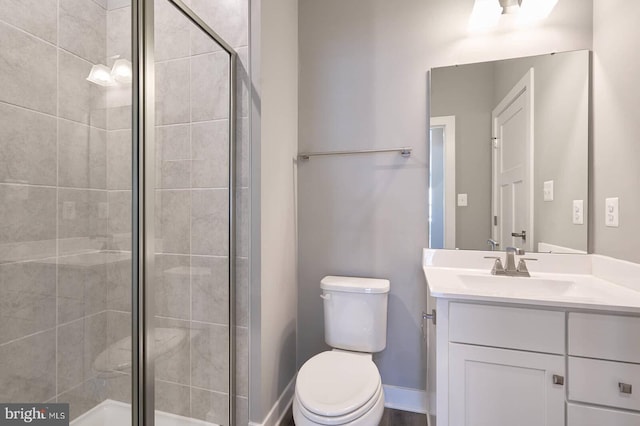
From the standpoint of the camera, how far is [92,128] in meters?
1.15

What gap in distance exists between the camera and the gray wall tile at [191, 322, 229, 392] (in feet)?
4.60

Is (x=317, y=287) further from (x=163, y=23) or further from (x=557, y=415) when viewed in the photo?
(x=163, y=23)

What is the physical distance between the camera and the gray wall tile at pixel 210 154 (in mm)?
1403

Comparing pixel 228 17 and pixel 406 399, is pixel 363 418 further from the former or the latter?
pixel 228 17

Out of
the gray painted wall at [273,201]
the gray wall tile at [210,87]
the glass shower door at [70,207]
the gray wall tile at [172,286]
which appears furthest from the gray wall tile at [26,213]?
the gray painted wall at [273,201]

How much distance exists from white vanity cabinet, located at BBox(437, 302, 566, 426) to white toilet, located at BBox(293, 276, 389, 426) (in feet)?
1.00

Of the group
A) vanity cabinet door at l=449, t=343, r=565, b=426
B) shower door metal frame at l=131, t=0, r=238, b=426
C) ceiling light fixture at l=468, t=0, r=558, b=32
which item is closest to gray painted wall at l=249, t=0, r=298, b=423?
shower door metal frame at l=131, t=0, r=238, b=426

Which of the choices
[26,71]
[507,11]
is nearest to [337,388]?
[26,71]

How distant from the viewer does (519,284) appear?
1.38m

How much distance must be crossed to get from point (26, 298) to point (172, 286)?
454 mm

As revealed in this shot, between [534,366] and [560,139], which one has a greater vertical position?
[560,139]

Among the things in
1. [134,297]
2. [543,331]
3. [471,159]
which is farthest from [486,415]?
[134,297]

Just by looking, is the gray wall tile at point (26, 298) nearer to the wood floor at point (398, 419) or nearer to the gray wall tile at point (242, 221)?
the gray wall tile at point (242, 221)

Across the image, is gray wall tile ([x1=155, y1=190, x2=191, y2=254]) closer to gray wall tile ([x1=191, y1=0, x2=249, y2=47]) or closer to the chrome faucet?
gray wall tile ([x1=191, y1=0, x2=249, y2=47])
